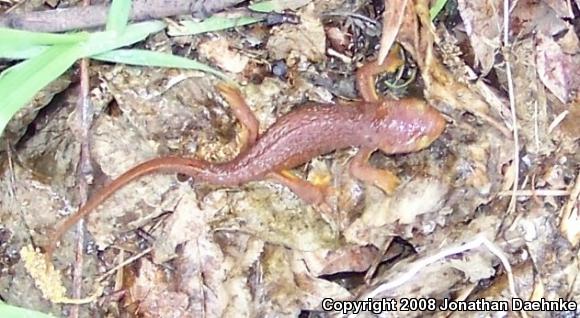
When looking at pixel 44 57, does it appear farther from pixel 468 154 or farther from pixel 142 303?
pixel 468 154

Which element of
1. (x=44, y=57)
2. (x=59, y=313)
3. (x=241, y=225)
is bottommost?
(x=59, y=313)

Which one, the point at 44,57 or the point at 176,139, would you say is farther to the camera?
the point at 176,139

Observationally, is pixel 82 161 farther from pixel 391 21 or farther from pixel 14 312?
pixel 391 21

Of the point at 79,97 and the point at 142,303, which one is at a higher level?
the point at 79,97

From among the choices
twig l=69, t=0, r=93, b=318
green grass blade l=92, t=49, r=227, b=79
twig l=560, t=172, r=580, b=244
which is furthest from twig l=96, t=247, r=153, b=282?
twig l=560, t=172, r=580, b=244

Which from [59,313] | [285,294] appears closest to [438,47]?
[285,294]

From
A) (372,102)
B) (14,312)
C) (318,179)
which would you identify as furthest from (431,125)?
(14,312)
